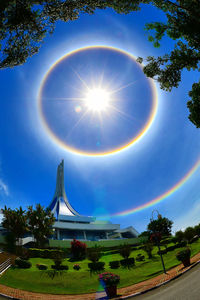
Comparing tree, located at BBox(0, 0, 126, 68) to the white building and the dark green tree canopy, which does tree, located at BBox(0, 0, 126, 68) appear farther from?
the white building

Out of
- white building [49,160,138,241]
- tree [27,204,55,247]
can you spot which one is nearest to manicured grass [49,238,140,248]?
tree [27,204,55,247]

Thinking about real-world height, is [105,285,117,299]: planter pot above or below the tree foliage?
below

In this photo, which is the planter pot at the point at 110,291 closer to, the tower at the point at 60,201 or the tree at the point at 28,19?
the tree at the point at 28,19

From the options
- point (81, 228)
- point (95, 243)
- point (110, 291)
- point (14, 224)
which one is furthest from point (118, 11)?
point (81, 228)

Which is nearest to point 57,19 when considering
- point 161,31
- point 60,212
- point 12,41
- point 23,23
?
point 23,23

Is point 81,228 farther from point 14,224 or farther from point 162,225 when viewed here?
point 14,224

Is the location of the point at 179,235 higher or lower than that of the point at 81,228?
lower

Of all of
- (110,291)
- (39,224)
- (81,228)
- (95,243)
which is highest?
(39,224)

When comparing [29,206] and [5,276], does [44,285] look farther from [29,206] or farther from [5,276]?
[29,206]
